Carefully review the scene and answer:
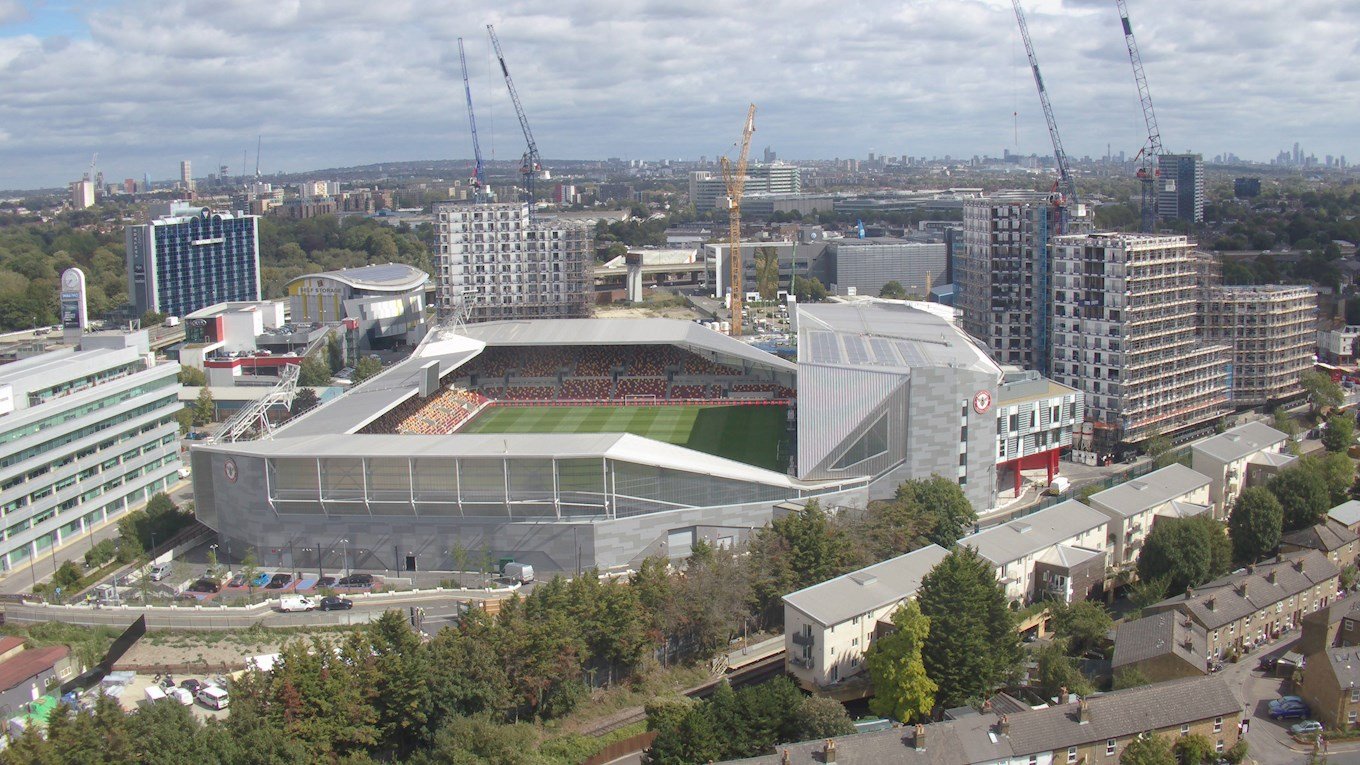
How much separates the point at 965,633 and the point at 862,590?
2765 mm

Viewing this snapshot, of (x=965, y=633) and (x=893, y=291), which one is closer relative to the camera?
(x=965, y=633)

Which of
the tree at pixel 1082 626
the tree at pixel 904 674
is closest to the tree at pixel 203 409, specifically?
the tree at pixel 904 674

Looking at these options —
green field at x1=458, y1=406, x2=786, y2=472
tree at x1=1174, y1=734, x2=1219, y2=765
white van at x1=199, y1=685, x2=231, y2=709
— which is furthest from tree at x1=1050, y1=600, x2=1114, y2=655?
white van at x1=199, y1=685, x2=231, y2=709

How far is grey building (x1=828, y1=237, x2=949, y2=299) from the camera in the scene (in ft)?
248

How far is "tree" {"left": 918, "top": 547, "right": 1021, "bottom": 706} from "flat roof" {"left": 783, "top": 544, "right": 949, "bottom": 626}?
1.10m

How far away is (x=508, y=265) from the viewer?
195ft

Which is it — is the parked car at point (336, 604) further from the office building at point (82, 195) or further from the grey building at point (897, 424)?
the office building at point (82, 195)

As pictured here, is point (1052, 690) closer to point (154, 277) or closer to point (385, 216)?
point (154, 277)

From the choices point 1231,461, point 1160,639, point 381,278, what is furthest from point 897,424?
point 381,278

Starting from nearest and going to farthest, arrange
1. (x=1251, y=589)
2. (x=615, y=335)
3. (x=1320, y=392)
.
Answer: (x=1251, y=589), (x=1320, y=392), (x=615, y=335)

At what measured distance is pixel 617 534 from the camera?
90.8 feet

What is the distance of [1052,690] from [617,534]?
10.1 meters

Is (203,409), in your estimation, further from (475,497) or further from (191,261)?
(191,261)

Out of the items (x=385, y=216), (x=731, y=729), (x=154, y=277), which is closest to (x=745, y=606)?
(x=731, y=729)
